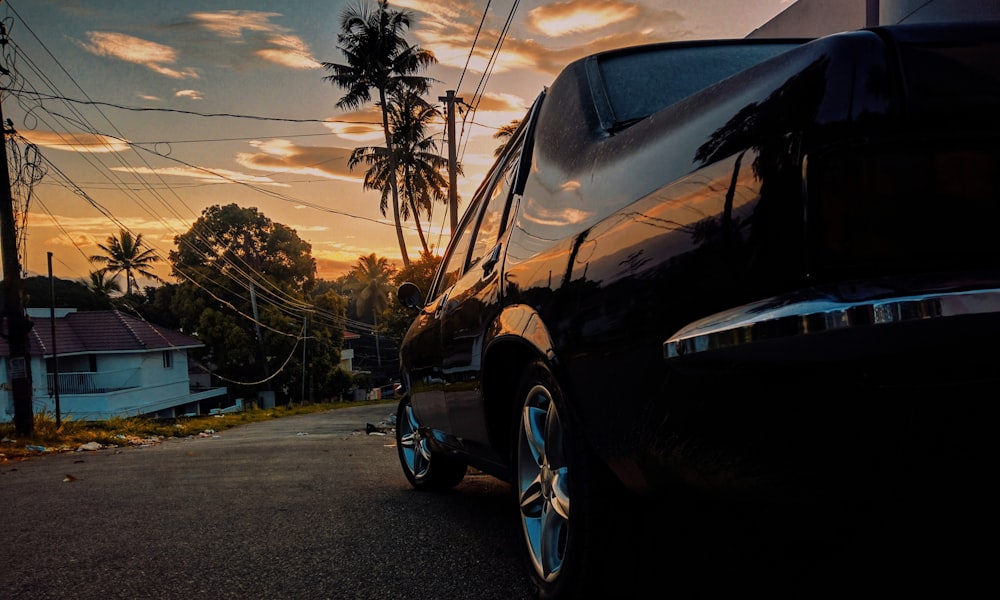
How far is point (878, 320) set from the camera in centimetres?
136

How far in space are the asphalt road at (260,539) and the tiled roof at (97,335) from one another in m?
36.3

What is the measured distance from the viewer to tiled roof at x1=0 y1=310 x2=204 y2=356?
38.7 m

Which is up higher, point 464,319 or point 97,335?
point 97,335

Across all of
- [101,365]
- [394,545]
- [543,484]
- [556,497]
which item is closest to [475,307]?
[543,484]

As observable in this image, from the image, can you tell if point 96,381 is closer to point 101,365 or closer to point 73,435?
point 101,365

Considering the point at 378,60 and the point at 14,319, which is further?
the point at 378,60

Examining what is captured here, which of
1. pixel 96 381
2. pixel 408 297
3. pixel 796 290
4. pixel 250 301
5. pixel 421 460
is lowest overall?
pixel 421 460

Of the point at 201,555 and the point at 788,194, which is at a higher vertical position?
the point at 788,194

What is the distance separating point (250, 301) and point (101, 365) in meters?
9.96

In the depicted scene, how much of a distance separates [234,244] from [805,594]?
52.9 m

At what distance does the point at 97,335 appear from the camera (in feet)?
133

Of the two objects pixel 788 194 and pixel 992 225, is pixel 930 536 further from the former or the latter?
pixel 788 194

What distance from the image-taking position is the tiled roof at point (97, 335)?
3866 cm

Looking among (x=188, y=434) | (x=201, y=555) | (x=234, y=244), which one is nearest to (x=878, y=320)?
(x=201, y=555)
